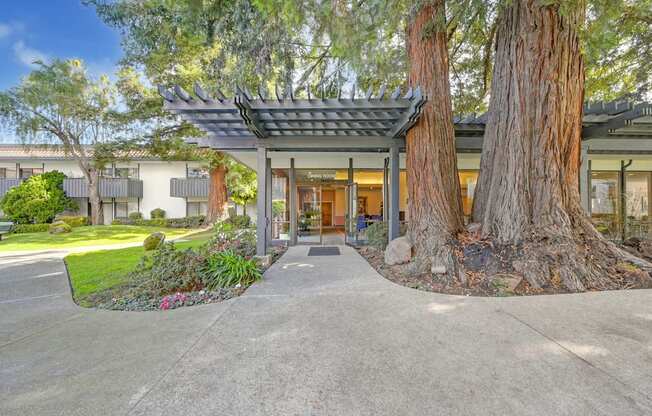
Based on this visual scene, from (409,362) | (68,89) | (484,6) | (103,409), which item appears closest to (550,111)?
(484,6)

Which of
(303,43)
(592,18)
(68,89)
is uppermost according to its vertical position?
(68,89)

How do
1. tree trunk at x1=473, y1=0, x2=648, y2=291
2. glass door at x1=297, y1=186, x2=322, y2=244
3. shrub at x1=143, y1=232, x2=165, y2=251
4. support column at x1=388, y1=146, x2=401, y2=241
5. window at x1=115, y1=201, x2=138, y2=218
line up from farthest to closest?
window at x1=115, y1=201, x2=138, y2=218
glass door at x1=297, y1=186, x2=322, y2=244
shrub at x1=143, y1=232, x2=165, y2=251
support column at x1=388, y1=146, x2=401, y2=241
tree trunk at x1=473, y1=0, x2=648, y2=291

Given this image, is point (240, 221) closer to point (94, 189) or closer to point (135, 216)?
point (135, 216)

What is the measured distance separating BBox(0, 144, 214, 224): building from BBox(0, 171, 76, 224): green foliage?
115 cm

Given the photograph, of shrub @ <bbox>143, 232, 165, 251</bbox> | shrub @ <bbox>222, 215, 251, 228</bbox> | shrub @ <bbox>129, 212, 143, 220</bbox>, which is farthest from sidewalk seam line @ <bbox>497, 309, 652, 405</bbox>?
shrub @ <bbox>129, 212, 143, 220</bbox>

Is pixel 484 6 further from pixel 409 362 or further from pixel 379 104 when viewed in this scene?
pixel 409 362

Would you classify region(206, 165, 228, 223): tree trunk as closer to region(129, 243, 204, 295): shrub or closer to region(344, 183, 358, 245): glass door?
region(344, 183, 358, 245): glass door

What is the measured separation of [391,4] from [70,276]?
27.4 feet

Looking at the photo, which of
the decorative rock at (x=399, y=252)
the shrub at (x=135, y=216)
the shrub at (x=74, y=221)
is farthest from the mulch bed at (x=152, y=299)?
the shrub at (x=74, y=221)

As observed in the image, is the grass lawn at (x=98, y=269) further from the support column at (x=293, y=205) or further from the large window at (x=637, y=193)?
the large window at (x=637, y=193)

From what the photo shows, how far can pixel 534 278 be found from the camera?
427 centimetres

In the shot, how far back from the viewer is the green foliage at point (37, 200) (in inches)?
621

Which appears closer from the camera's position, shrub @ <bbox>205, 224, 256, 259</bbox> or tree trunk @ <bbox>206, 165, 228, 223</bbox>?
shrub @ <bbox>205, 224, 256, 259</bbox>

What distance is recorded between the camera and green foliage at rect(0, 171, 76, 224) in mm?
15781
